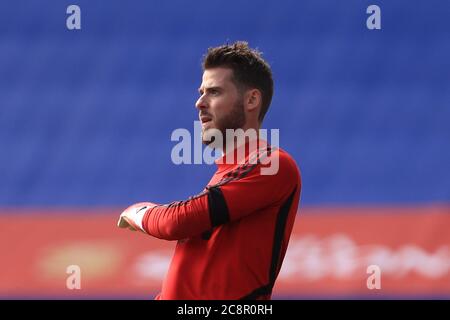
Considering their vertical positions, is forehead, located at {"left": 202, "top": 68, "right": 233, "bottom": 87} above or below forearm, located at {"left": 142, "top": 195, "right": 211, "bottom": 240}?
above

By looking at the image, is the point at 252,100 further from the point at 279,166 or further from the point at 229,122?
the point at 279,166

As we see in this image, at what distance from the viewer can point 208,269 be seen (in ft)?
4.62

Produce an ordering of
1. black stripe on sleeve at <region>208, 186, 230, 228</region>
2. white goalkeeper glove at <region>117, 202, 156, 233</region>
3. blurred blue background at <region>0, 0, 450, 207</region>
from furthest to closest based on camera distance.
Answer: blurred blue background at <region>0, 0, 450, 207</region>, white goalkeeper glove at <region>117, 202, 156, 233</region>, black stripe on sleeve at <region>208, 186, 230, 228</region>

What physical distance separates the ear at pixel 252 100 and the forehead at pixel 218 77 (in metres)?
0.05

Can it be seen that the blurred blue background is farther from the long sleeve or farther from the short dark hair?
the long sleeve

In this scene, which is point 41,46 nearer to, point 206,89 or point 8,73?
point 8,73

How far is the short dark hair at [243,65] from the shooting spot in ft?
5.20

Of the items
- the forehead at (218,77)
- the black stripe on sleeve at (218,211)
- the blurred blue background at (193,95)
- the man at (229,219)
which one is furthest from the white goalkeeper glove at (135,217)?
the blurred blue background at (193,95)

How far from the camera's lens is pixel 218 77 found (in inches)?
61.7

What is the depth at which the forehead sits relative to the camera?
5.12ft

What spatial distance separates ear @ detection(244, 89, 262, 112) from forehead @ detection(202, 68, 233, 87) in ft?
0.17

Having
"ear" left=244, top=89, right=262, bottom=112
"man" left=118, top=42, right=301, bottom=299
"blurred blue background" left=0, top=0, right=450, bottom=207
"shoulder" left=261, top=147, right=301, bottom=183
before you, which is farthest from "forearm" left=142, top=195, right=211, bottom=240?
"blurred blue background" left=0, top=0, right=450, bottom=207

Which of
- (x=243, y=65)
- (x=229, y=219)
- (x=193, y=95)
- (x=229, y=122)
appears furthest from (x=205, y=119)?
(x=193, y=95)

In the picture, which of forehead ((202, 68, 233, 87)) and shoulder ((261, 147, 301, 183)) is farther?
forehead ((202, 68, 233, 87))
